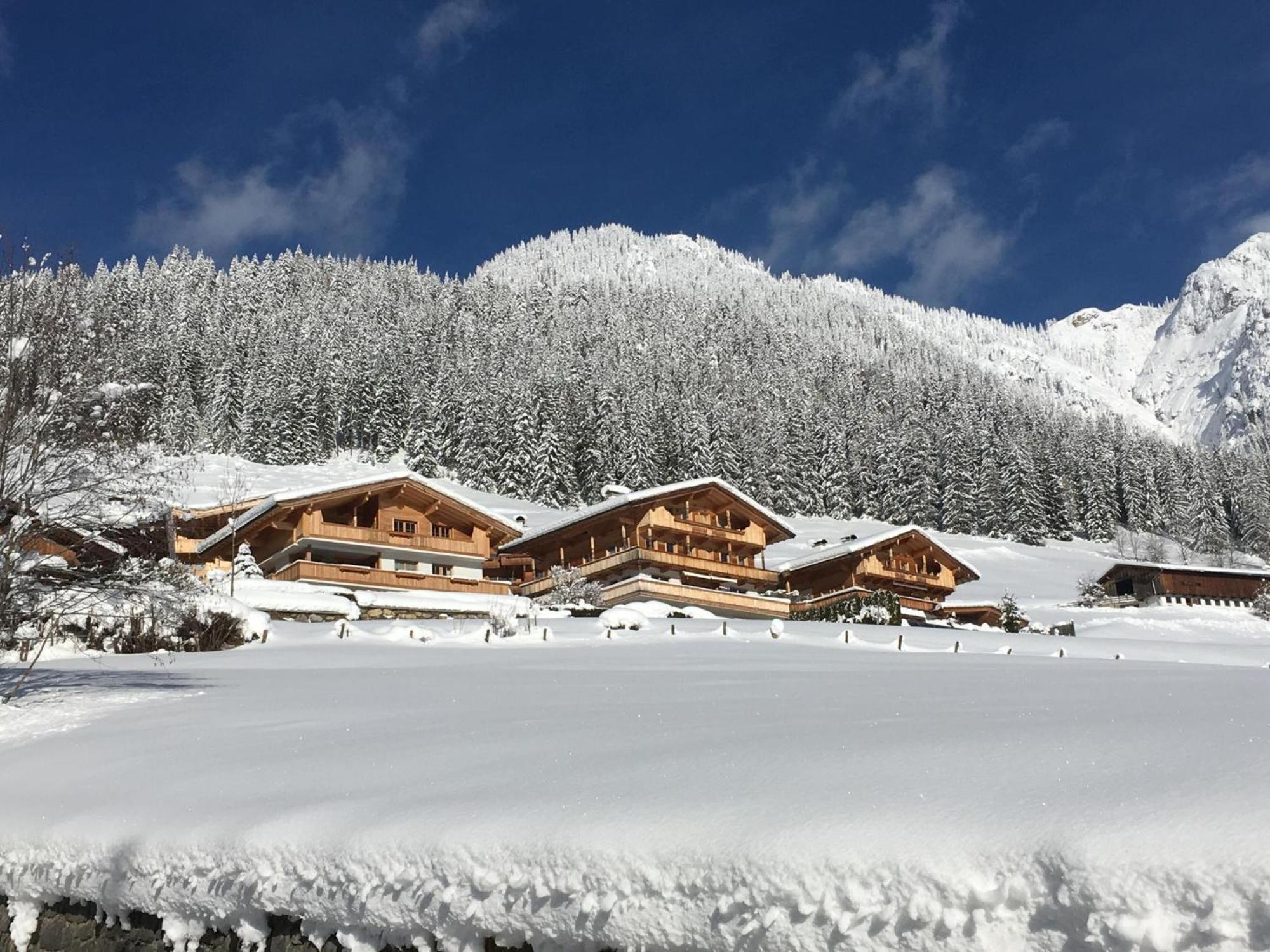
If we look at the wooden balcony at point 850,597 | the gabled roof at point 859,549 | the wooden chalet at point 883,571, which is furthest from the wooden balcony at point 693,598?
the gabled roof at point 859,549

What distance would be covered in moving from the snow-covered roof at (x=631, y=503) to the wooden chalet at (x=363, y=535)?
1246mm

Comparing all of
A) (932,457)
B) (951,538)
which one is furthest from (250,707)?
(932,457)

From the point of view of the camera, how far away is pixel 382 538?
154ft

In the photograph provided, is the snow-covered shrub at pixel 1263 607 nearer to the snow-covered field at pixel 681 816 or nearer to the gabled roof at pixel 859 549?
the gabled roof at pixel 859 549

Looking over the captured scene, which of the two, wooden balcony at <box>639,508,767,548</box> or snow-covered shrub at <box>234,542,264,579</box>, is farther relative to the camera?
wooden balcony at <box>639,508,767,548</box>

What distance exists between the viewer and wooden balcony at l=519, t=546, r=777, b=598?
156ft

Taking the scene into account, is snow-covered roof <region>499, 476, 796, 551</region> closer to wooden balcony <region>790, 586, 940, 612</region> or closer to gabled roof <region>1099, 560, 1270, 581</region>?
wooden balcony <region>790, 586, 940, 612</region>

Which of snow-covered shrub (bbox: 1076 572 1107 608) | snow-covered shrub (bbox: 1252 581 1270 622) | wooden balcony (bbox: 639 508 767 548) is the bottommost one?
snow-covered shrub (bbox: 1252 581 1270 622)

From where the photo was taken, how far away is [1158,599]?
6969 cm

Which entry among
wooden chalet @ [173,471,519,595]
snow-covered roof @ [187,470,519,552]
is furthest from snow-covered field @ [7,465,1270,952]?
wooden chalet @ [173,471,519,595]

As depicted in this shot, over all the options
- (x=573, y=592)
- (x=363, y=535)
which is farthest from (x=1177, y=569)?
(x=363, y=535)

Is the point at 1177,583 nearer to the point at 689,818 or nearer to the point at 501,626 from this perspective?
the point at 501,626

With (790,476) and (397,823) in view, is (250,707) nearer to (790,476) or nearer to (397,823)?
(397,823)

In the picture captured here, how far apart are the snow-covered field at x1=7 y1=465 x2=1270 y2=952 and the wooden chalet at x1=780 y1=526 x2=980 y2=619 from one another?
41887 mm
